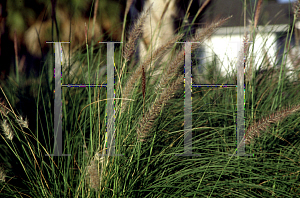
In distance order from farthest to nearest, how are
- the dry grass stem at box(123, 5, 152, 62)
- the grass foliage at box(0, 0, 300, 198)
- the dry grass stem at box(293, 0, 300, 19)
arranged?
1. the dry grass stem at box(293, 0, 300, 19)
2. the dry grass stem at box(123, 5, 152, 62)
3. the grass foliage at box(0, 0, 300, 198)

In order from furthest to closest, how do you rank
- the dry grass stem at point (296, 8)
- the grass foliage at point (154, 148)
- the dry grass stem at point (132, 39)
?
the dry grass stem at point (296, 8), the dry grass stem at point (132, 39), the grass foliage at point (154, 148)

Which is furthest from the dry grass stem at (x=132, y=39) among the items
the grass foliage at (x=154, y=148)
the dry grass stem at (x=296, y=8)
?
the dry grass stem at (x=296, y=8)

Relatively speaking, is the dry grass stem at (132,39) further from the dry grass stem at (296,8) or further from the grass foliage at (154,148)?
the dry grass stem at (296,8)

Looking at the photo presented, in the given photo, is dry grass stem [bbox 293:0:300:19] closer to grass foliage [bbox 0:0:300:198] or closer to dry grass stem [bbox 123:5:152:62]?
grass foliage [bbox 0:0:300:198]

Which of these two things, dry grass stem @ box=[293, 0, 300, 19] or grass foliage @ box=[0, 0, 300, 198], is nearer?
grass foliage @ box=[0, 0, 300, 198]

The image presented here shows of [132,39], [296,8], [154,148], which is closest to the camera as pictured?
[132,39]

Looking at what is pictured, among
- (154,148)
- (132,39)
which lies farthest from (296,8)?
(154,148)

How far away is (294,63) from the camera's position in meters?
1.97

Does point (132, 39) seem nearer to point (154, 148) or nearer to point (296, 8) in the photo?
point (154, 148)

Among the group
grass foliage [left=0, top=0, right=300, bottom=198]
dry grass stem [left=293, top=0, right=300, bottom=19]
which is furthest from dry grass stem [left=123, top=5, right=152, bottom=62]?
dry grass stem [left=293, top=0, right=300, bottom=19]

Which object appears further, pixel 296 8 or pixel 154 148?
pixel 296 8

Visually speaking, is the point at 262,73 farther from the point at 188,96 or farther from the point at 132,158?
the point at 132,158

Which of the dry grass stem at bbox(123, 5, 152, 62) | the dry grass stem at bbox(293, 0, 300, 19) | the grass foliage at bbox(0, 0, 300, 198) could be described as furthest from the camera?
the dry grass stem at bbox(293, 0, 300, 19)

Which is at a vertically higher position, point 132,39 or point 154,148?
point 132,39
